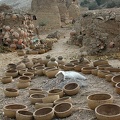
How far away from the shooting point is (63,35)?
734 inches

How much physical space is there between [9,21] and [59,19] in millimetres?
7986

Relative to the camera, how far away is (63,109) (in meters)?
5.00

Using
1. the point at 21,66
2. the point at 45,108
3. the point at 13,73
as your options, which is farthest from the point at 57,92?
the point at 21,66

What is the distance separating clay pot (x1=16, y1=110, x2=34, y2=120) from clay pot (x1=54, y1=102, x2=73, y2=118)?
1.39 ft

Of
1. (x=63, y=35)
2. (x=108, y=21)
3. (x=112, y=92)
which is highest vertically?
(x=108, y=21)

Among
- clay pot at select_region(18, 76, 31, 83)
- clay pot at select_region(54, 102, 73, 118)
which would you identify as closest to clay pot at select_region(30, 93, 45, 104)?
clay pot at select_region(54, 102, 73, 118)

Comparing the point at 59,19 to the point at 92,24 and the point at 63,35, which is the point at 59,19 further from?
the point at 92,24

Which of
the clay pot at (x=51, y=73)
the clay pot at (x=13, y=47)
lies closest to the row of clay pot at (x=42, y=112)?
the clay pot at (x=51, y=73)

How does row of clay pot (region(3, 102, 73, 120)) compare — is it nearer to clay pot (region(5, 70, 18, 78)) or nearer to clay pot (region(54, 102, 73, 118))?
clay pot (region(54, 102, 73, 118))

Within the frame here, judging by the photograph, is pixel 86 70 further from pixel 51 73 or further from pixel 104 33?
pixel 104 33

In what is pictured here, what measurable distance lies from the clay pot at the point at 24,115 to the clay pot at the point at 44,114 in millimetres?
90

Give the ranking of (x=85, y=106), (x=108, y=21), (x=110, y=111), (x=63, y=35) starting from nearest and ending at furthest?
(x=110, y=111) < (x=85, y=106) < (x=108, y=21) < (x=63, y=35)

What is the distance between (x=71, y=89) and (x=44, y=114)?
1.24 m

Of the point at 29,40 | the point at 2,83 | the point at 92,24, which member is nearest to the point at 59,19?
the point at 29,40
